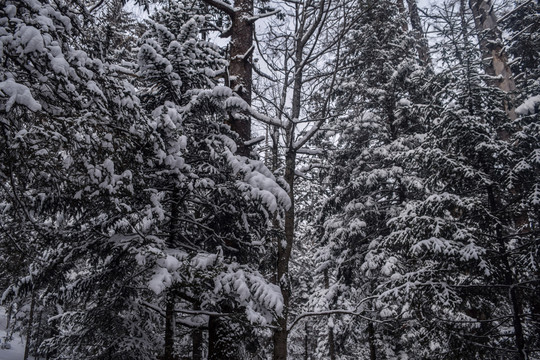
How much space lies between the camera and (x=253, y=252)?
554cm

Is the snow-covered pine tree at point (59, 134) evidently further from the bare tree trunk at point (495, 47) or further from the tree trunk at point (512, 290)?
the bare tree trunk at point (495, 47)

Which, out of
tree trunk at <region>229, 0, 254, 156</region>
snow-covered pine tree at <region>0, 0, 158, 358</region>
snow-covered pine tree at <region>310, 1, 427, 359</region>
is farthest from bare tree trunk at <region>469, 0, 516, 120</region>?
snow-covered pine tree at <region>0, 0, 158, 358</region>

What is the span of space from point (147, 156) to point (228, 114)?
176cm

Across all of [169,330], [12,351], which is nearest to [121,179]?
[169,330]

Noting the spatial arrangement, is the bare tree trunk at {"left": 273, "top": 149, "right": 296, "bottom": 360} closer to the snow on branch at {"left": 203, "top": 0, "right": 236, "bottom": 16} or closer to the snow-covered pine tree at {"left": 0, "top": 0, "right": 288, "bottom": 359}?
the snow-covered pine tree at {"left": 0, "top": 0, "right": 288, "bottom": 359}

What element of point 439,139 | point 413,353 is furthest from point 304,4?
point 413,353

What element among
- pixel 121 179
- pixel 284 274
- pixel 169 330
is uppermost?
pixel 121 179

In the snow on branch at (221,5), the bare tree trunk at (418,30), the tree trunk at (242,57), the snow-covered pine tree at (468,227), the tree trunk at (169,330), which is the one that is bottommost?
the tree trunk at (169,330)

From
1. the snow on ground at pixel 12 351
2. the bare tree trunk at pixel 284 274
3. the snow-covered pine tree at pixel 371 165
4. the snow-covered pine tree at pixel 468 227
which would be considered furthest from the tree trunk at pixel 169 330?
the snow on ground at pixel 12 351

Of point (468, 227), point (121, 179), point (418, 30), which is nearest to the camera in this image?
point (121, 179)

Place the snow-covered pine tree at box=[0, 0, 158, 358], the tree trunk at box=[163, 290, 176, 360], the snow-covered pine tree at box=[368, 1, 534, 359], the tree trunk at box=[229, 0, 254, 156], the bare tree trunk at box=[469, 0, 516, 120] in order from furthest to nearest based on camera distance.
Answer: the bare tree trunk at box=[469, 0, 516, 120], the tree trunk at box=[229, 0, 254, 156], the snow-covered pine tree at box=[368, 1, 534, 359], the tree trunk at box=[163, 290, 176, 360], the snow-covered pine tree at box=[0, 0, 158, 358]

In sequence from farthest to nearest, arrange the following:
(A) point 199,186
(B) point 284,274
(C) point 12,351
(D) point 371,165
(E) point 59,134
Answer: (C) point 12,351
(D) point 371,165
(B) point 284,274
(A) point 199,186
(E) point 59,134

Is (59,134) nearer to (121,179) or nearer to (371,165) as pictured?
(121,179)

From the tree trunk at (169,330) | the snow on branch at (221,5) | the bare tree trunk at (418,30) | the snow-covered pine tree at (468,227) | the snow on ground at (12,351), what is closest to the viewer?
the tree trunk at (169,330)
